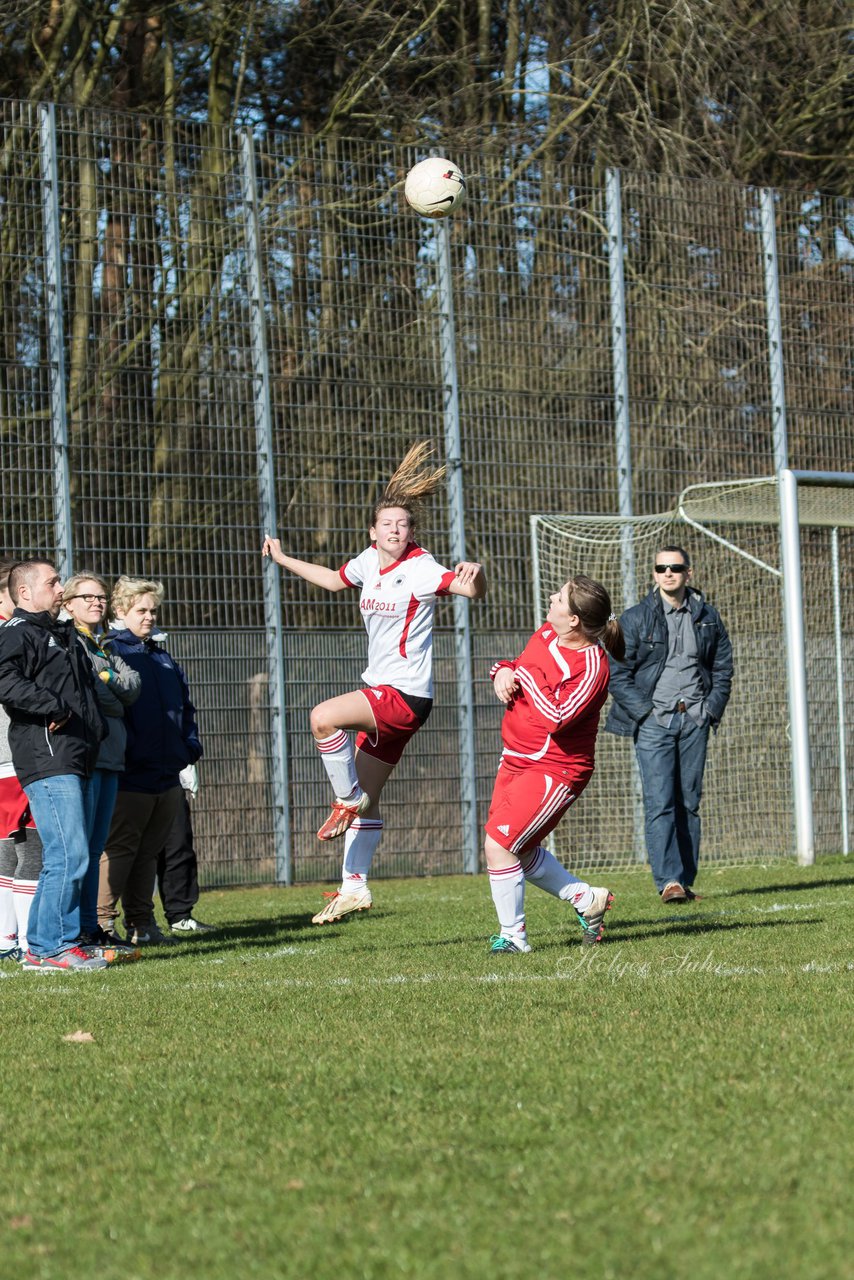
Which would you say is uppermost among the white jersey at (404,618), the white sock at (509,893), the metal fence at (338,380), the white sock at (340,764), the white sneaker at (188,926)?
the metal fence at (338,380)

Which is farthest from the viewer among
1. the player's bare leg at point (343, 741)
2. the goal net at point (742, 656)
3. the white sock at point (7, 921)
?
the goal net at point (742, 656)

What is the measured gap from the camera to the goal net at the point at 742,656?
49.8ft

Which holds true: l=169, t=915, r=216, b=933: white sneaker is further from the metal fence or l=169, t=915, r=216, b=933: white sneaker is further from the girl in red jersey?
the metal fence


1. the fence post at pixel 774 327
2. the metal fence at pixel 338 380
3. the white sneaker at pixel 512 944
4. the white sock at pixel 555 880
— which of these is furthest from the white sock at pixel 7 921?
the fence post at pixel 774 327

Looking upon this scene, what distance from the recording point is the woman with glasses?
349 inches

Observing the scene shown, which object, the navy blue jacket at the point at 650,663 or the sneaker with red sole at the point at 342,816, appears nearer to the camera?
the sneaker with red sole at the point at 342,816

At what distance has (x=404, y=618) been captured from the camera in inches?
353

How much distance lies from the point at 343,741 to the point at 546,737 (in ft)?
4.14

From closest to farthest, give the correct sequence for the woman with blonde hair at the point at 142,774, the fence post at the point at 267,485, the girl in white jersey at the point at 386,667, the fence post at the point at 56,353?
the girl in white jersey at the point at 386,667, the woman with blonde hair at the point at 142,774, the fence post at the point at 56,353, the fence post at the point at 267,485

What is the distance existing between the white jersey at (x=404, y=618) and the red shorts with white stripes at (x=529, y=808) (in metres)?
1.21

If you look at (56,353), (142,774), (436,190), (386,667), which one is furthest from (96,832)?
(56,353)

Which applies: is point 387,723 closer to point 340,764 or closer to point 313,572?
point 340,764

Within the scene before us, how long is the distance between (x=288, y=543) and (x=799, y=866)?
5368 mm

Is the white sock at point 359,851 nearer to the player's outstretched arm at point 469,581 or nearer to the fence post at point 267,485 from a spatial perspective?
the player's outstretched arm at point 469,581
